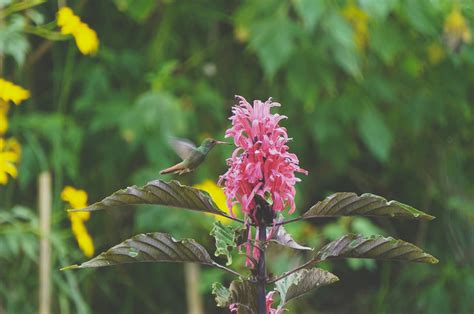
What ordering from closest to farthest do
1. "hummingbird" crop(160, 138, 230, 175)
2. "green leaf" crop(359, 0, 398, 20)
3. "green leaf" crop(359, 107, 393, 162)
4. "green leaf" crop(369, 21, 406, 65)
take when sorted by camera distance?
"hummingbird" crop(160, 138, 230, 175)
"green leaf" crop(359, 0, 398, 20)
"green leaf" crop(369, 21, 406, 65)
"green leaf" crop(359, 107, 393, 162)

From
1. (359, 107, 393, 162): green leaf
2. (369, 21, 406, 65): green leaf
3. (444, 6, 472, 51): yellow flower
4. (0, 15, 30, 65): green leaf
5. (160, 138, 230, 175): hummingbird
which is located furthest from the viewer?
(359, 107, 393, 162): green leaf

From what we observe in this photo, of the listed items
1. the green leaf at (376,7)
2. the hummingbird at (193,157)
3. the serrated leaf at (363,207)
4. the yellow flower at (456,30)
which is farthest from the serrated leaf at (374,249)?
the yellow flower at (456,30)

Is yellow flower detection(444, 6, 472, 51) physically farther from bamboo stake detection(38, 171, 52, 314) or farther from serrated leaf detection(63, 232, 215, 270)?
serrated leaf detection(63, 232, 215, 270)

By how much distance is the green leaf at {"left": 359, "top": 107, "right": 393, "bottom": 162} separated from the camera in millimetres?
2421

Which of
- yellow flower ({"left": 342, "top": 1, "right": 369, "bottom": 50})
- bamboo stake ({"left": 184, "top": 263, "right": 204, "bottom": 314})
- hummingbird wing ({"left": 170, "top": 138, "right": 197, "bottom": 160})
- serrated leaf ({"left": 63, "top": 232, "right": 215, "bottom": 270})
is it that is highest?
yellow flower ({"left": 342, "top": 1, "right": 369, "bottom": 50})

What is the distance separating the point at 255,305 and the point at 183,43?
2075 mm

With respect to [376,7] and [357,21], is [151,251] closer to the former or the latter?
[376,7]

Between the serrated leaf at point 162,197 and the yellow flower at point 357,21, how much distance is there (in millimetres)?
1742

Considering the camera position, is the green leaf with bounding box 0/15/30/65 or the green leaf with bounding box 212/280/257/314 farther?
the green leaf with bounding box 0/15/30/65

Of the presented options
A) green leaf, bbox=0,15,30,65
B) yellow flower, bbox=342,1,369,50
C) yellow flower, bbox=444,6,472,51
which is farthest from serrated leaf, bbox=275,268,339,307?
yellow flower, bbox=342,1,369,50

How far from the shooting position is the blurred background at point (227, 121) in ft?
7.32

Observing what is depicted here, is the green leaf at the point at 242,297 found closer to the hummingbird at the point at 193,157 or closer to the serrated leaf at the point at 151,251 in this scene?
the serrated leaf at the point at 151,251

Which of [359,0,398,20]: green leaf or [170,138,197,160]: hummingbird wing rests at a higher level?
[359,0,398,20]: green leaf

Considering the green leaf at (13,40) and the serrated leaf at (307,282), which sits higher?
the green leaf at (13,40)
